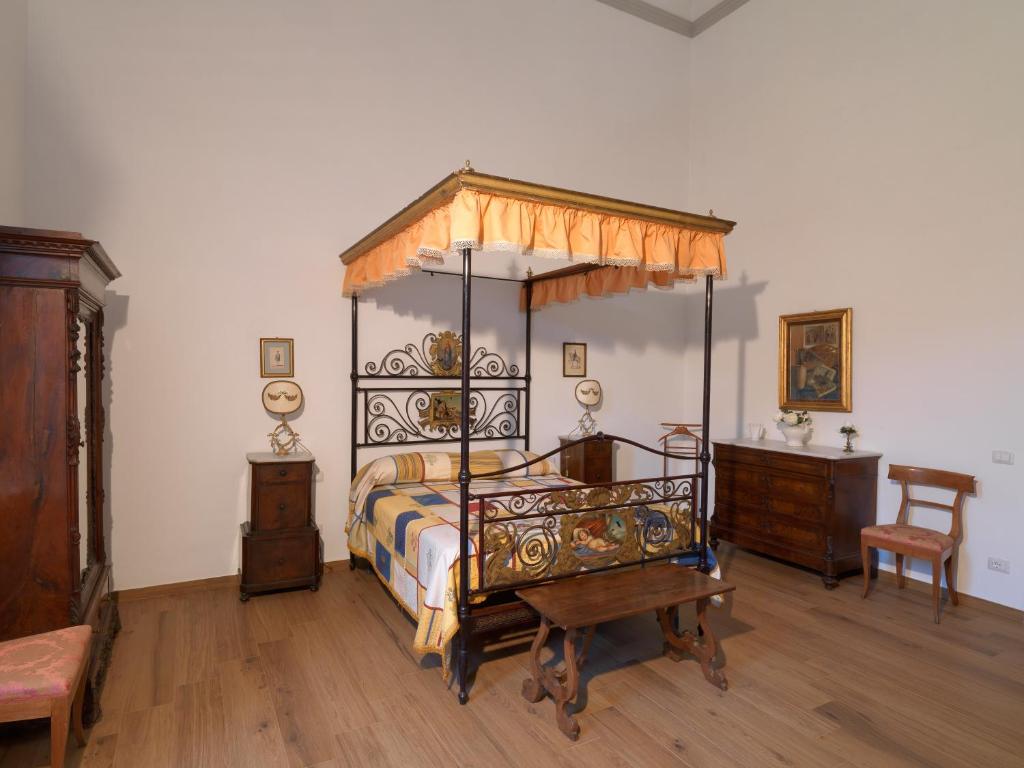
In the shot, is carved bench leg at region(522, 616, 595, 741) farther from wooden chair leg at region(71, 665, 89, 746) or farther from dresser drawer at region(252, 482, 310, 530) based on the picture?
dresser drawer at region(252, 482, 310, 530)

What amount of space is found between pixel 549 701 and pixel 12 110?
4.21m

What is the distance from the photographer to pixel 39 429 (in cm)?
235

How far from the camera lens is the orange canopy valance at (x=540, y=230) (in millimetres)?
2639

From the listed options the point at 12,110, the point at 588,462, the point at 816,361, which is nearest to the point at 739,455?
the point at 816,361

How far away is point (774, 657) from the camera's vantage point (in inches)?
126

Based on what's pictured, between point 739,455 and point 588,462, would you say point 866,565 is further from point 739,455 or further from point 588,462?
point 588,462

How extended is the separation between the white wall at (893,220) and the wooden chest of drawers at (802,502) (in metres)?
0.32

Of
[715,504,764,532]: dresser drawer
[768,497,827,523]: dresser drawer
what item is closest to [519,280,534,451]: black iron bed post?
[715,504,764,532]: dresser drawer

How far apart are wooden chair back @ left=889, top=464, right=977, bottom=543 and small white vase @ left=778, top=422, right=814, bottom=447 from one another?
0.61 m

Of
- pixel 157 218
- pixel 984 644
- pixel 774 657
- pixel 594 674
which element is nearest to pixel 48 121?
pixel 157 218

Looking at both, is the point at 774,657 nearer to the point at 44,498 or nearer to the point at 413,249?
the point at 413,249

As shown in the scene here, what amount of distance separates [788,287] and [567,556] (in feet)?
11.2

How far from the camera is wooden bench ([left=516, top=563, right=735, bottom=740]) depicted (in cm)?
256

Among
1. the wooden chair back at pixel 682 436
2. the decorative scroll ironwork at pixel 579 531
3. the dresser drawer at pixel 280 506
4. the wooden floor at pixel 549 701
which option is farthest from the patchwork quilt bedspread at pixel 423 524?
the wooden chair back at pixel 682 436
